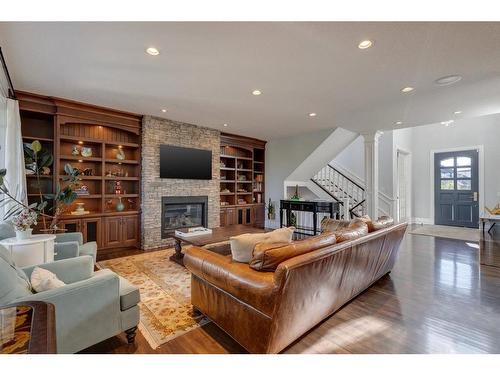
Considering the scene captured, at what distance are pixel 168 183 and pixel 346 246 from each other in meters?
4.08

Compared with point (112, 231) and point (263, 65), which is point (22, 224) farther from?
point (263, 65)

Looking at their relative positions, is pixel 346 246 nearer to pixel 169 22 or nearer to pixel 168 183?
pixel 169 22

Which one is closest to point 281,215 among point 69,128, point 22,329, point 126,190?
point 126,190

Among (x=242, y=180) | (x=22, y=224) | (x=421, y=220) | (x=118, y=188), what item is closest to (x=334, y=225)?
(x=242, y=180)

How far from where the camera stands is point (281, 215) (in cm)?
658

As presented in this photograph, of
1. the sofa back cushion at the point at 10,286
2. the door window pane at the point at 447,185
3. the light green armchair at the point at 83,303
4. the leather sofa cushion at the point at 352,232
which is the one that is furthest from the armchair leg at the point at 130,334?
the door window pane at the point at 447,185

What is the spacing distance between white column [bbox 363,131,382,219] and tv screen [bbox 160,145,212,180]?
13.0ft

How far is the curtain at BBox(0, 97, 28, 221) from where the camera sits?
123 inches

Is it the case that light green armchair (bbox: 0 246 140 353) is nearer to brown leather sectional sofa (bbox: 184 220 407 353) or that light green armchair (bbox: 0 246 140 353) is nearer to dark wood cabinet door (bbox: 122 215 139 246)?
brown leather sectional sofa (bbox: 184 220 407 353)

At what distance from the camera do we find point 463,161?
6832 millimetres

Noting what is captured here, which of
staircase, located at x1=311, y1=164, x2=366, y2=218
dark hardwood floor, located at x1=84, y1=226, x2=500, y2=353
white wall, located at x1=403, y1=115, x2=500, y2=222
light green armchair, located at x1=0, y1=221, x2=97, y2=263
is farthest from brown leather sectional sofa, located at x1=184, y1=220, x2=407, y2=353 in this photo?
white wall, located at x1=403, y1=115, x2=500, y2=222

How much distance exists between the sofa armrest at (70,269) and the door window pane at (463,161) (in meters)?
9.12

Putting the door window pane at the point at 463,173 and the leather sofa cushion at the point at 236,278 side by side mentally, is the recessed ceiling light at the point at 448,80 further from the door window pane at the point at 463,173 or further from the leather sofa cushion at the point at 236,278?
the door window pane at the point at 463,173

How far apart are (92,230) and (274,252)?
4.04 metres
